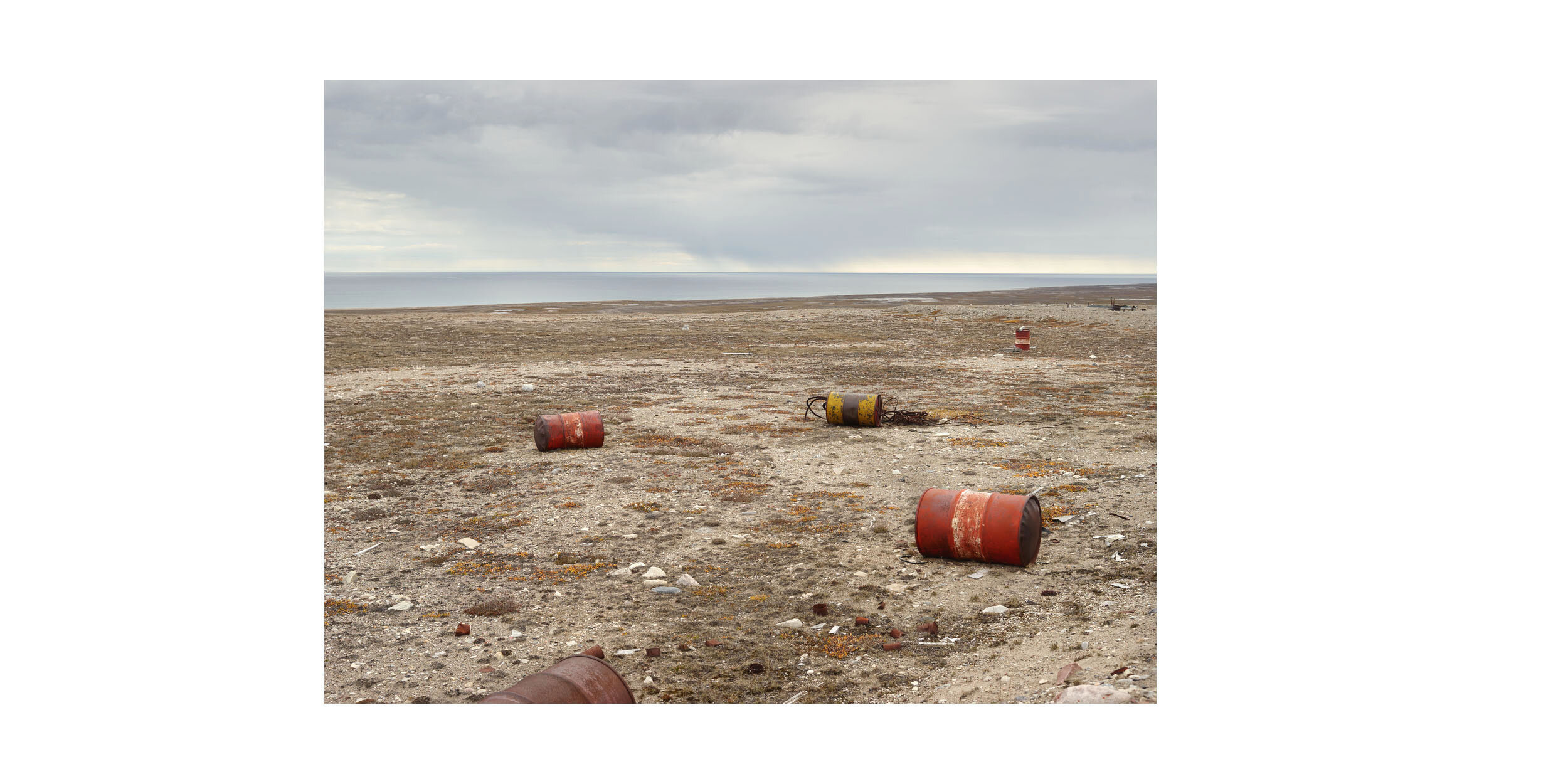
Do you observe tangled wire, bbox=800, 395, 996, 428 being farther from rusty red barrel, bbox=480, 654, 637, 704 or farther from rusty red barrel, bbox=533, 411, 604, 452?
rusty red barrel, bbox=480, 654, 637, 704

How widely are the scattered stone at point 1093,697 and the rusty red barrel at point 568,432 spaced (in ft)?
18.6

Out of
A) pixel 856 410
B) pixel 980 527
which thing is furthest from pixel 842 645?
pixel 856 410

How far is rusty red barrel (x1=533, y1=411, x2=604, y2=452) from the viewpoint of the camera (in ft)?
26.9

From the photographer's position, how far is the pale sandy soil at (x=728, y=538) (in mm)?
4082

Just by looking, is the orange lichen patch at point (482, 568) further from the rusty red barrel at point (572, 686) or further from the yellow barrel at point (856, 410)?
the yellow barrel at point (856, 410)

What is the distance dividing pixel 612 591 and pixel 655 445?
3.73 metres

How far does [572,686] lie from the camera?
3.21 m

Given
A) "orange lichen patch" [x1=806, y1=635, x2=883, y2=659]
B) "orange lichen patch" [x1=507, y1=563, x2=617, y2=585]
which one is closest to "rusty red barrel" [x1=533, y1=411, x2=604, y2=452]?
"orange lichen patch" [x1=507, y1=563, x2=617, y2=585]

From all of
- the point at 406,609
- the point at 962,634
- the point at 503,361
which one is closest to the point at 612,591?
the point at 406,609

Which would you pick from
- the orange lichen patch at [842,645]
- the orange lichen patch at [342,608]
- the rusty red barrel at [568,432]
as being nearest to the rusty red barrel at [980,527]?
the orange lichen patch at [842,645]

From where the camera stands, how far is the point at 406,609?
15.6 ft

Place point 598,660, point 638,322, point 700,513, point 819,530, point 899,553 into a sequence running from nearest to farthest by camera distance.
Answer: point 598,660 < point 899,553 < point 819,530 < point 700,513 < point 638,322

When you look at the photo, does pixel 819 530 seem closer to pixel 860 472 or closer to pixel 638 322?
pixel 860 472

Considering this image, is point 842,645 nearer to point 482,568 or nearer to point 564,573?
point 564,573
